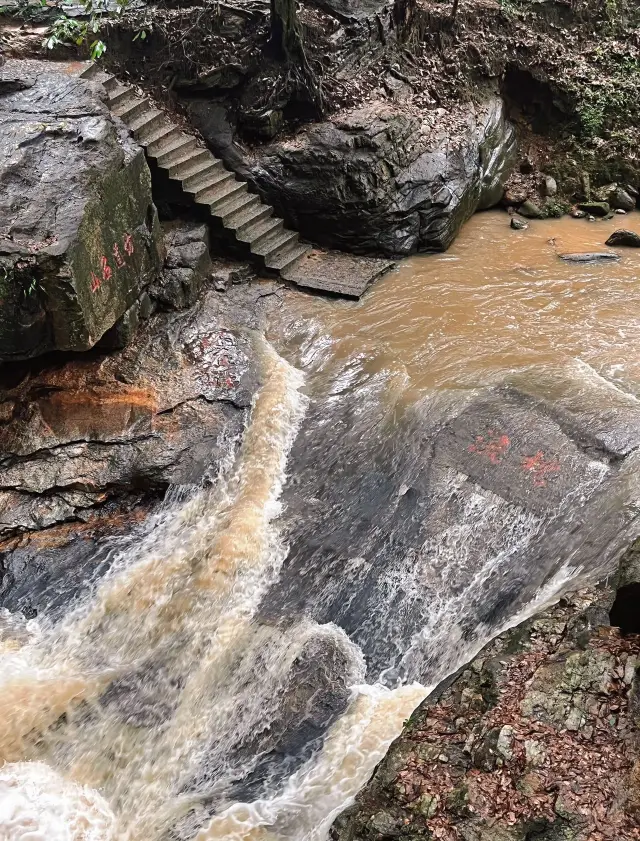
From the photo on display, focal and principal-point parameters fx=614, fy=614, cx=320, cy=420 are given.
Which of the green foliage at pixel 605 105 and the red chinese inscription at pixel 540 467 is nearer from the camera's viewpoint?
the red chinese inscription at pixel 540 467

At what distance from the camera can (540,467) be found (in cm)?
615

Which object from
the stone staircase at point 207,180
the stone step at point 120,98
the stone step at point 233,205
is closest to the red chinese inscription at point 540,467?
the stone staircase at point 207,180

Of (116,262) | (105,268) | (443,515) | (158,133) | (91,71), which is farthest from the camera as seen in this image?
(158,133)

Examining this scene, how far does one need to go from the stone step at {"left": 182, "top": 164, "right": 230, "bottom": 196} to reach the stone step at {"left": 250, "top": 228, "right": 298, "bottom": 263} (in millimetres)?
1155

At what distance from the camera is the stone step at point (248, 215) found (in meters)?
9.59

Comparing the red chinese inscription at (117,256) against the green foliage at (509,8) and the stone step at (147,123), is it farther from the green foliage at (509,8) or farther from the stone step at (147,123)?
the green foliage at (509,8)

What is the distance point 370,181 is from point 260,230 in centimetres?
200

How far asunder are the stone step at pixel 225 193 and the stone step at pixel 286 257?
3.46ft

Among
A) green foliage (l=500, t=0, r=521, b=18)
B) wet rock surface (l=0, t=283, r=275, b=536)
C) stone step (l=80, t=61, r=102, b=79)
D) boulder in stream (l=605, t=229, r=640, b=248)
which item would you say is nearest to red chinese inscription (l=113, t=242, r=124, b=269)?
wet rock surface (l=0, t=283, r=275, b=536)

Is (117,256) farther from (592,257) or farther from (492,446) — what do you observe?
(592,257)

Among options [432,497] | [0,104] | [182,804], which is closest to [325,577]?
[432,497]

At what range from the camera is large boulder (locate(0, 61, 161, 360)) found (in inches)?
237

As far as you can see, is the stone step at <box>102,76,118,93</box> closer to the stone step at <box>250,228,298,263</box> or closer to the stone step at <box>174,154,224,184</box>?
the stone step at <box>174,154,224,184</box>

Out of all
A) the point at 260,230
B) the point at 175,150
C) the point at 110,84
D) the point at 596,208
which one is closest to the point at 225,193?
the point at 260,230
